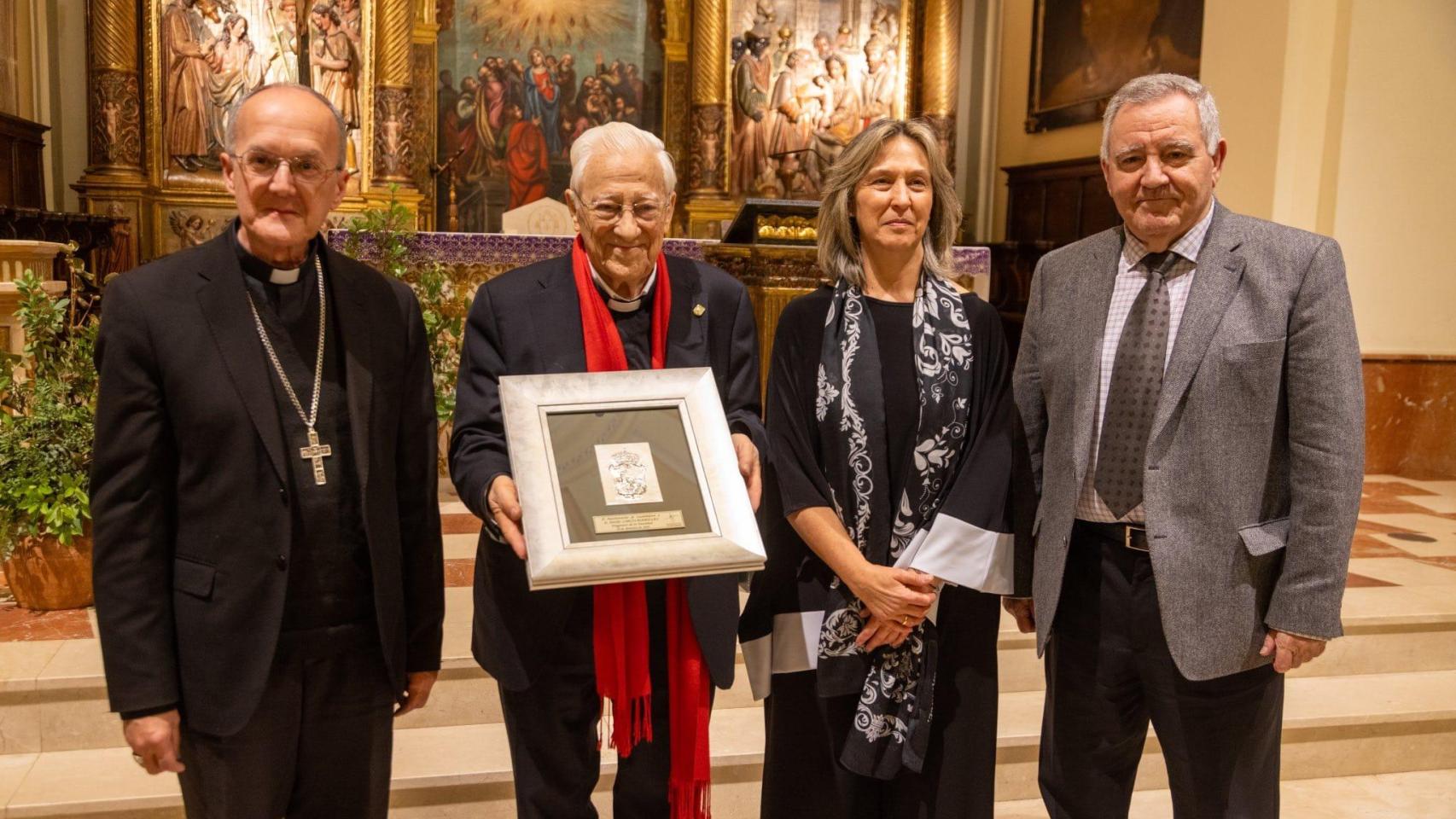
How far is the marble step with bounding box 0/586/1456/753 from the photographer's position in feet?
11.2

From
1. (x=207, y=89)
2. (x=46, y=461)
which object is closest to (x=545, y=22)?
(x=207, y=89)

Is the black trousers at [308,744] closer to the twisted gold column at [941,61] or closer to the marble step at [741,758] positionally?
the marble step at [741,758]

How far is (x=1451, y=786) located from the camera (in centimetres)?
397

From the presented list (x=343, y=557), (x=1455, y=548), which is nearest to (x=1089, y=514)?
(x=343, y=557)

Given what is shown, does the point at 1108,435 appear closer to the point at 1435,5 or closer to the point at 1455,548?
the point at 1455,548

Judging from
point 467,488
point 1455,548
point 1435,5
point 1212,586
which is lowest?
point 1455,548

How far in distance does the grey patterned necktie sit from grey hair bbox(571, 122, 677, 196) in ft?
3.30

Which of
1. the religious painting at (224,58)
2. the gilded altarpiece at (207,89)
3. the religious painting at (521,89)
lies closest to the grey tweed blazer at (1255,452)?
the gilded altarpiece at (207,89)

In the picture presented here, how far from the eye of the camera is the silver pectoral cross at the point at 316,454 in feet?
6.29

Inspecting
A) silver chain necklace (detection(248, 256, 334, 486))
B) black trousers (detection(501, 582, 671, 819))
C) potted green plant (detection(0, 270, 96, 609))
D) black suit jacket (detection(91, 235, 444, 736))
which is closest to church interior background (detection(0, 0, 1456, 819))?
potted green plant (detection(0, 270, 96, 609))

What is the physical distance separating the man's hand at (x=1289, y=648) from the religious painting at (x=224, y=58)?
8.44 meters

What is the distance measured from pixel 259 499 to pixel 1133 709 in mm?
1803

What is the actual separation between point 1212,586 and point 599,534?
122cm

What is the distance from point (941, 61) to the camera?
34.1 ft
